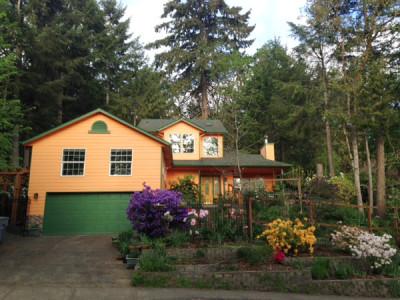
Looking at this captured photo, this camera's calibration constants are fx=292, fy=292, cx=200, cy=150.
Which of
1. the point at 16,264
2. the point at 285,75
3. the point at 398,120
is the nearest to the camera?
the point at 16,264

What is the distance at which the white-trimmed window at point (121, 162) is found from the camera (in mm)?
14094

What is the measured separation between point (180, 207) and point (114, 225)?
18.6 ft

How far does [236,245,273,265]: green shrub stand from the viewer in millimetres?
7379

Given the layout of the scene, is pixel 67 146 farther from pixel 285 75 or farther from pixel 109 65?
pixel 285 75

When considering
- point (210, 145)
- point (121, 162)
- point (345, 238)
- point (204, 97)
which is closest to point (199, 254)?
point (345, 238)

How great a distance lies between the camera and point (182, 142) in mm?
20391

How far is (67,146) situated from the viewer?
45.9 feet

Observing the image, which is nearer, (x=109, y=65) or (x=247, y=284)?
(x=247, y=284)

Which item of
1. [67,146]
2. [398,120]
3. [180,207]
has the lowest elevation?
[180,207]

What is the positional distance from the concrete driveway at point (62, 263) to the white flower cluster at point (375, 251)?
584 cm

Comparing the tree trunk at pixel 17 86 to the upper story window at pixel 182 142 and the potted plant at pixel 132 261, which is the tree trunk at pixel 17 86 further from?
the potted plant at pixel 132 261

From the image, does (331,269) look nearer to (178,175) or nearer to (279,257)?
(279,257)

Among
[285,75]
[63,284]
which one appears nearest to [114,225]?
[63,284]

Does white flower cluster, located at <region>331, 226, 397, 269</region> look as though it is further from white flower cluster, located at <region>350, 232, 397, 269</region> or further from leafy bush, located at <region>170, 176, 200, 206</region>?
leafy bush, located at <region>170, 176, 200, 206</region>
